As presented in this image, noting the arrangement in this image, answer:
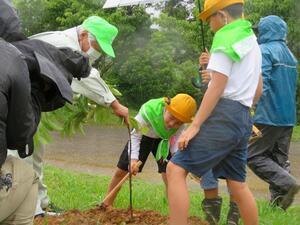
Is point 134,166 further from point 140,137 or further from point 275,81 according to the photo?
point 275,81

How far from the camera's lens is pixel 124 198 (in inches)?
234

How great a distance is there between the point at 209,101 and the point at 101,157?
695cm

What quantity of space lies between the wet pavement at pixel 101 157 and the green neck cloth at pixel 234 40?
3.20 metres

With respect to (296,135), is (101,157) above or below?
above

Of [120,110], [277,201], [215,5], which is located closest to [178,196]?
[120,110]

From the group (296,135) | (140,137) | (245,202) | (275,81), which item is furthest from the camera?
(296,135)

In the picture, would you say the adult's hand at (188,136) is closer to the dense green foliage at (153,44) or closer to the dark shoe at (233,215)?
the dark shoe at (233,215)

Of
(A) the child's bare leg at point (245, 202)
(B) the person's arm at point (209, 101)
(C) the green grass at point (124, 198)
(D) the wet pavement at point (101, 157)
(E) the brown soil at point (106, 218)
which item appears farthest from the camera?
(D) the wet pavement at point (101, 157)

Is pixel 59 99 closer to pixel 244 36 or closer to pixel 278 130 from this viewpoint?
pixel 244 36

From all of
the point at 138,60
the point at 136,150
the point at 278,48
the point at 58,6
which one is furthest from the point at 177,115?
the point at 58,6

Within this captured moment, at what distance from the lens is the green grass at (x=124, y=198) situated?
5410 mm

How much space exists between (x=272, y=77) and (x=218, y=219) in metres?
1.84

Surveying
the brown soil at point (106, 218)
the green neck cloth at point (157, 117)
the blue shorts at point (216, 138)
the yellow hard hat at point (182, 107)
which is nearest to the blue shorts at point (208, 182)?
the brown soil at point (106, 218)

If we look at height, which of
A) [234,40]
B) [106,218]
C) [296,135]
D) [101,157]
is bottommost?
[296,135]
